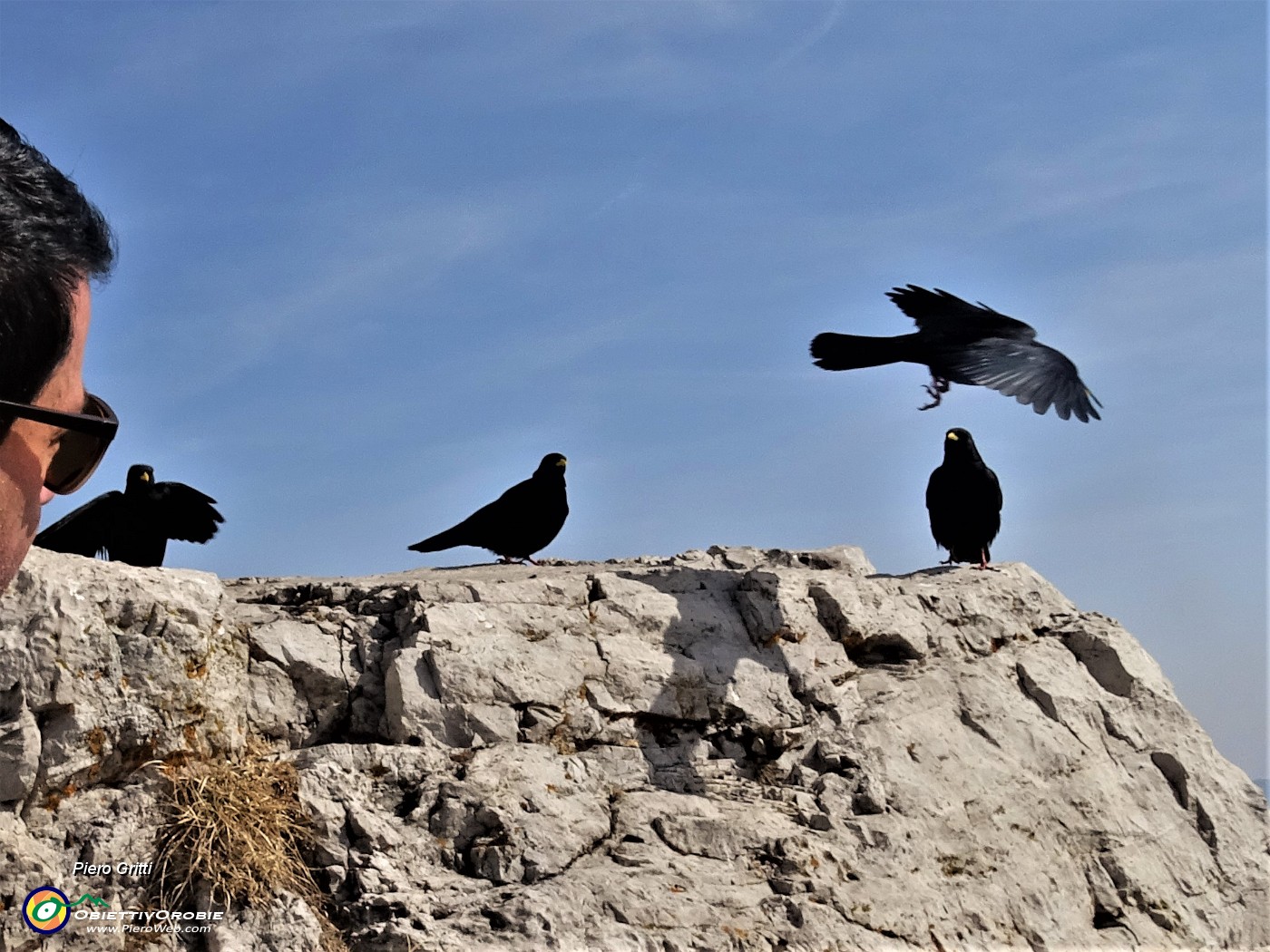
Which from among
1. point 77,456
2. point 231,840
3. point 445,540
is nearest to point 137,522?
point 445,540

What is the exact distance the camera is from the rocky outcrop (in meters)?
4.83

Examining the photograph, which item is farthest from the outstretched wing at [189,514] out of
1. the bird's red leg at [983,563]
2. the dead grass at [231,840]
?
the bird's red leg at [983,563]

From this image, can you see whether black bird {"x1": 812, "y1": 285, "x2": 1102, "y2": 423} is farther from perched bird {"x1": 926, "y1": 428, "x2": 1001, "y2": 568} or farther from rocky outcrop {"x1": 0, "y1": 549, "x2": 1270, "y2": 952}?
rocky outcrop {"x1": 0, "y1": 549, "x2": 1270, "y2": 952}

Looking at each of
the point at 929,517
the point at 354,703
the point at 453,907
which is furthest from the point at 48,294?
the point at 929,517

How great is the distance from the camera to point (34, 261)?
3.69ft

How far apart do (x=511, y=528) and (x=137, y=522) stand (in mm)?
2324

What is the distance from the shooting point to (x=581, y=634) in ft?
20.4

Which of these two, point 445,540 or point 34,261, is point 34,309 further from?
point 445,540

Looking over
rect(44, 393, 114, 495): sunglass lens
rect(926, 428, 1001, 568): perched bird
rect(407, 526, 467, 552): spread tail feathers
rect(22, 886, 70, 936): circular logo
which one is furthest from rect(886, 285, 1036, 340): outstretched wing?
rect(44, 393, 114, 495): sunglass lens

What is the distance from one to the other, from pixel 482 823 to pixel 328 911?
0.68 meters

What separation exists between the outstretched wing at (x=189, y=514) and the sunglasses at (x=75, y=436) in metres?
7.33

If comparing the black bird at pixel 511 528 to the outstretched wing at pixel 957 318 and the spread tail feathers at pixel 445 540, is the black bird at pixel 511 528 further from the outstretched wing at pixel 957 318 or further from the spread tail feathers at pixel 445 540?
the outstretched wing at pixel 957 318

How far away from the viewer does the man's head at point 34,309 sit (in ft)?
3.62

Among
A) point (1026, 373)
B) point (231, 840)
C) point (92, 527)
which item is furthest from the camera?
point (1026, 373)
